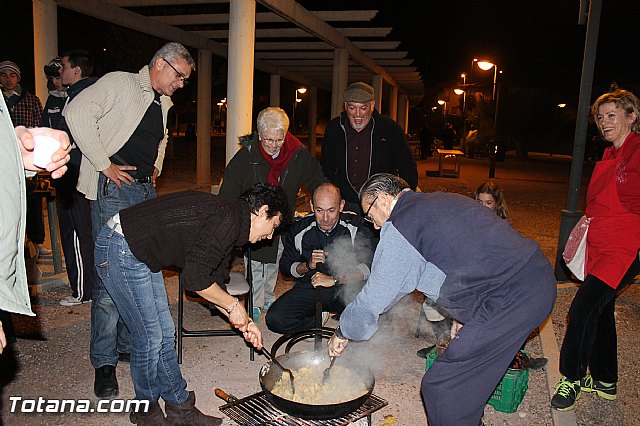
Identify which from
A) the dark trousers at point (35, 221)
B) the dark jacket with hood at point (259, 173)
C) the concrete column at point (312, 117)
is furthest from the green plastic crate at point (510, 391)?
the concrete column at point (312, 117)

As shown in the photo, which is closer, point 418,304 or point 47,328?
point 47,328

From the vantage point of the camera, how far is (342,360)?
12.9 feet

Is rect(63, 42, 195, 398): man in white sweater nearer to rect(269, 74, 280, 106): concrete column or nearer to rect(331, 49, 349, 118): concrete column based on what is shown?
rect(331, 49, 349, 118): concrete column

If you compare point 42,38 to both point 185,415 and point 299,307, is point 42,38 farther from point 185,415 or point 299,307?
point 185,415

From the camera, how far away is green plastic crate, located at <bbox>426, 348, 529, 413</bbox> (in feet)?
11.9

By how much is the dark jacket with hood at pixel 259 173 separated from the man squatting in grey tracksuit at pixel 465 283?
2439mm

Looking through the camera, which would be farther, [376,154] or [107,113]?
[376,154]

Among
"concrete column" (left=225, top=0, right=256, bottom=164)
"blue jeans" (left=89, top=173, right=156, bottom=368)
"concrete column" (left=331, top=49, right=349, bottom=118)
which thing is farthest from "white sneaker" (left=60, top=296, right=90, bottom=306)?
"concrete column" (left=331, top=49, right=349, bottom=118)

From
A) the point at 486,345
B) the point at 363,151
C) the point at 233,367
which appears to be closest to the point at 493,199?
the point at 363,151

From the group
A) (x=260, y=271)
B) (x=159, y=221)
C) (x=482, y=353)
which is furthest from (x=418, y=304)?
(x=159, y=221)

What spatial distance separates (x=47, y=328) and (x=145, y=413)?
223cm

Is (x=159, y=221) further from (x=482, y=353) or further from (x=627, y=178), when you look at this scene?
(x=627, y=178)

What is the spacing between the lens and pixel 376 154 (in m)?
5.38

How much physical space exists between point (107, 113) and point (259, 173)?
5.19ft
